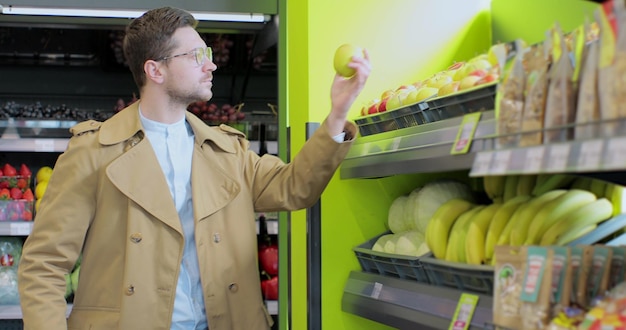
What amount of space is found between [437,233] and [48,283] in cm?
121

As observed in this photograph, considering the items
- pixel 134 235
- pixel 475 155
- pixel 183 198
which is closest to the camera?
pixel 475 155

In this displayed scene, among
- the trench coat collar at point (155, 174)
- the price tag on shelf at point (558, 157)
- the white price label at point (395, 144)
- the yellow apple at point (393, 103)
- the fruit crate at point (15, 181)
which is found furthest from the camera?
the fruit crate at point (15, 181)

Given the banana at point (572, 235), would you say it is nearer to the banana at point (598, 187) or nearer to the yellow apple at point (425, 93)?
the banana at point (598, 187)

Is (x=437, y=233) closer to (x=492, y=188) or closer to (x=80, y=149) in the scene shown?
(x=492, y=188)

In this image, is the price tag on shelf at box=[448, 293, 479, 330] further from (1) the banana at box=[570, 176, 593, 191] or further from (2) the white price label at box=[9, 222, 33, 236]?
(2) the white price label at box=[9, 222, 33, 236]

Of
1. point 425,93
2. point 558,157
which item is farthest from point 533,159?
point 425,93

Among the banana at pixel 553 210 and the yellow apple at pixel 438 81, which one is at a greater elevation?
the yellow apple at pixel 438 81

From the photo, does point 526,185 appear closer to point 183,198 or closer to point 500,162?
point 500,162

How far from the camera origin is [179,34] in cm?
279

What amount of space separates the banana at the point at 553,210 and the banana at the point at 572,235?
0.20 feet

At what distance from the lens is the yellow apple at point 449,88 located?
7.06ft

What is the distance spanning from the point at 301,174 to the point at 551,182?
2.77ft

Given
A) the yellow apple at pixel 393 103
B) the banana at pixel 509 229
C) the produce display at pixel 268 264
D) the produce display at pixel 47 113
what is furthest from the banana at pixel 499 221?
the produce display at pixel 47 113

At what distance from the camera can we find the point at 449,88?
85.4 inches
